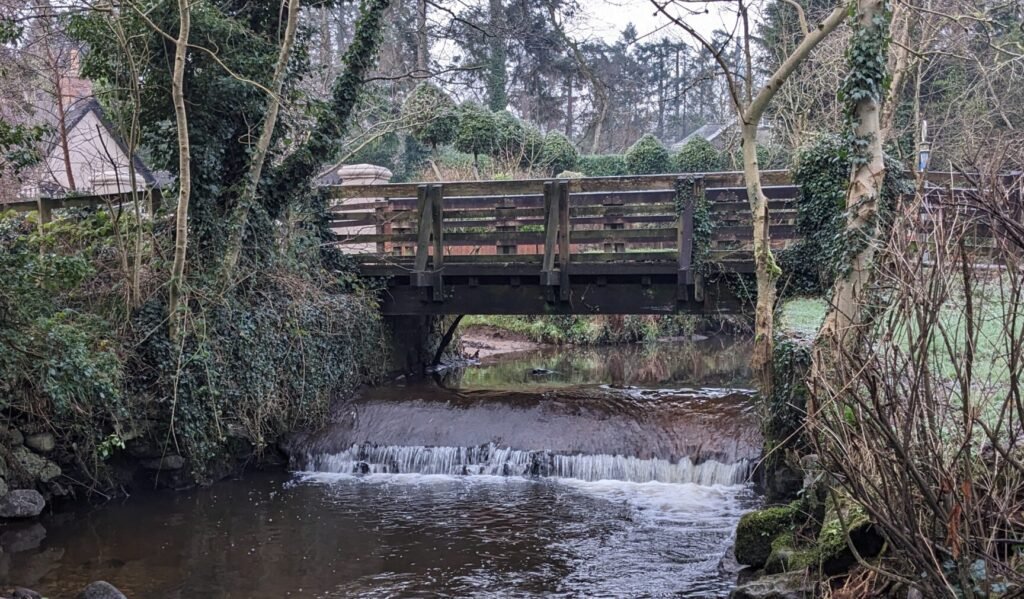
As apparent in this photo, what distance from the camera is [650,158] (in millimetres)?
25672

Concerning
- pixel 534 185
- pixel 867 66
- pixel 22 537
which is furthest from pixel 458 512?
pixel 867 66

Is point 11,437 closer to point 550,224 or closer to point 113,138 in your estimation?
point 113,138

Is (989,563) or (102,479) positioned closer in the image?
(989,563)

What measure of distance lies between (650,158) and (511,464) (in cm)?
1626

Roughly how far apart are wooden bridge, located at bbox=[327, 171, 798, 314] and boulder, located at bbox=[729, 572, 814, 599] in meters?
6.57

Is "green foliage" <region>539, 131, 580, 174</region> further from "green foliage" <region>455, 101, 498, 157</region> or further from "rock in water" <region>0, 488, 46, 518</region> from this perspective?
"rock in water" <region>0, 488, 46, 518</region>

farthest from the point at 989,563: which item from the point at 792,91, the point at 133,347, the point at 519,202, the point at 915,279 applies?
the point at 792,91

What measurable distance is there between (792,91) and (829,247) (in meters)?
9.88

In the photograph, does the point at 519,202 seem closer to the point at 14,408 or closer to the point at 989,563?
the point at 14,408

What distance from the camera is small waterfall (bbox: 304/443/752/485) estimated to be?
10.6m

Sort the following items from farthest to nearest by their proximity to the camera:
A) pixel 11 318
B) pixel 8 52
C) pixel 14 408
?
pixel 8 52 → pixel 14 408 → pixel 11 318

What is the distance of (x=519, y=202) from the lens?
13258mm

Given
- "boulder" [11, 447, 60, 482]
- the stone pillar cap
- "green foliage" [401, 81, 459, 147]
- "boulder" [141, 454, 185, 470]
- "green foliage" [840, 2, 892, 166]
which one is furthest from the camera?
the stone pillar cap

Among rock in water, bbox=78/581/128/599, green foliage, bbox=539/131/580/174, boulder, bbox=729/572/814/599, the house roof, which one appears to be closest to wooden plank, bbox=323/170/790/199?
the house roof
